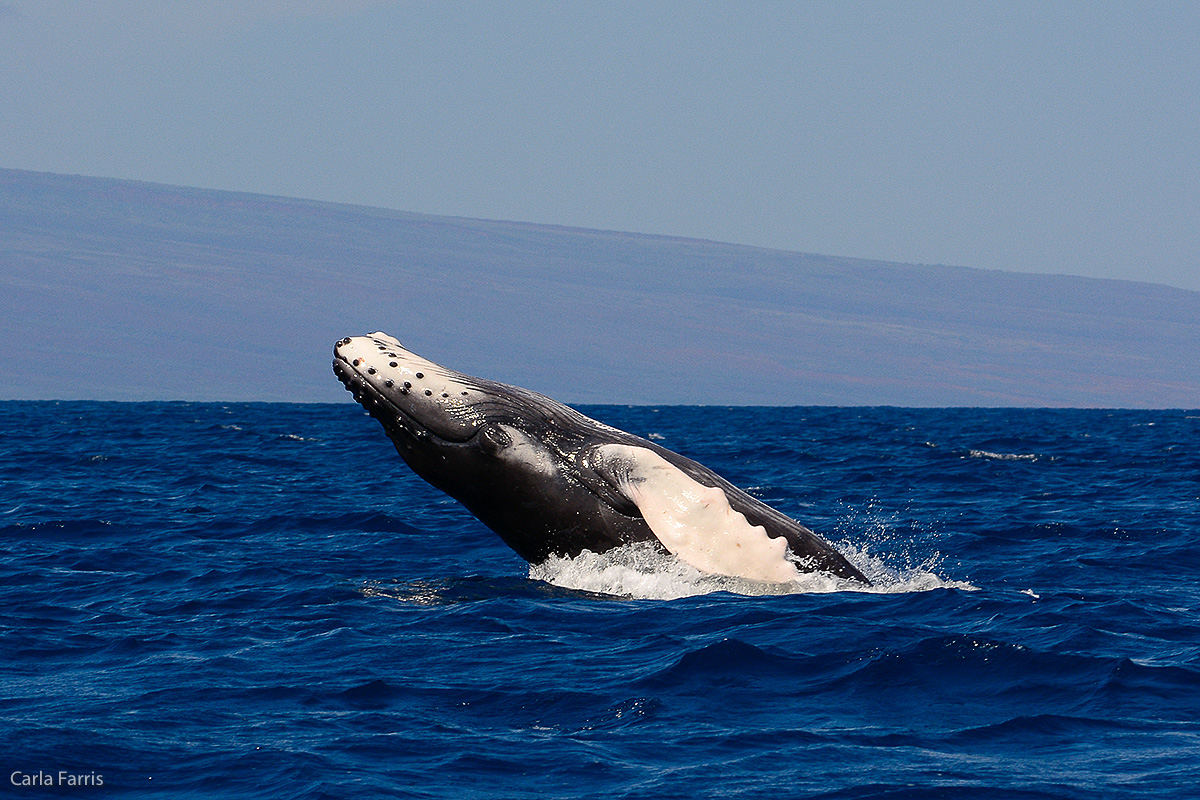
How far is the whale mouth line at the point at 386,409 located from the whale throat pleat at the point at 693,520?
1.59 meters

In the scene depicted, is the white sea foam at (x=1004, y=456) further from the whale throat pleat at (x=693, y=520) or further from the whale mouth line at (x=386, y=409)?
the whale mouth line at (x=386, y=409)

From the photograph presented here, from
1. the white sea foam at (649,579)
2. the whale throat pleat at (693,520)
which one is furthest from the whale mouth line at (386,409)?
the white sea foam at (649,579)

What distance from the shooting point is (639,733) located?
8.76 m

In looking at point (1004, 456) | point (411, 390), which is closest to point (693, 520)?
point (411, 390)

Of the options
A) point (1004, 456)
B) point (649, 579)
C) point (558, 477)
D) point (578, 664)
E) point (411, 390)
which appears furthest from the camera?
point (1004, 456)

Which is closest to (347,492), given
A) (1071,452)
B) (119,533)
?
(119,533)

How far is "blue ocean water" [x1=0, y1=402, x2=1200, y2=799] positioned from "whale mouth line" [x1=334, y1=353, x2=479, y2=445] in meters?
1.62

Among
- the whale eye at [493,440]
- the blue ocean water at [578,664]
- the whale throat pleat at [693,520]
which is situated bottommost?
the blue ocean water at [578,664]

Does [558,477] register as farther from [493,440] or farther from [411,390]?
[411,390]

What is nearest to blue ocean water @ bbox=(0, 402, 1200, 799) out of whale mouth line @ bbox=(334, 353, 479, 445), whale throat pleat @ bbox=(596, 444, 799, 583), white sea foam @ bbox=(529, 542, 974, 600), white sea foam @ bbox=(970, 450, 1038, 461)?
white sea foam @ bbox=(529, 542, 974, 600)

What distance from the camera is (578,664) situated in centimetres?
1057

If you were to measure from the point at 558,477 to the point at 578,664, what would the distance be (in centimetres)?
303

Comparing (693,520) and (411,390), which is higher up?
(411,390)

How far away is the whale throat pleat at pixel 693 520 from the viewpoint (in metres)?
12.7
